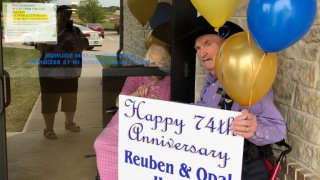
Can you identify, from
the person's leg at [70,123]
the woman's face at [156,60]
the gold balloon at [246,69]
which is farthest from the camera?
the person's leg at [70,123]

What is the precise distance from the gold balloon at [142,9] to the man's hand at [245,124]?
1.42m

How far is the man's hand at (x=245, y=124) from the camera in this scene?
209 centimetres

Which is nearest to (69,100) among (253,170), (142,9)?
(142,9)

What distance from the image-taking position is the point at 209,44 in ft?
8.49

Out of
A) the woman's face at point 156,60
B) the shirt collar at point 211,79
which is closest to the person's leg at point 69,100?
the woman's face at point 156,60

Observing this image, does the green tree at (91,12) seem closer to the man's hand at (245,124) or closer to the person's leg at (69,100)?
the person's leg at (69,100)

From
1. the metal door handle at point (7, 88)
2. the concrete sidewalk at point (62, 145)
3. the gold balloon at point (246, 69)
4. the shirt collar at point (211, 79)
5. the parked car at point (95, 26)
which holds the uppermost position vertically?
the parked car at point (95, 26)

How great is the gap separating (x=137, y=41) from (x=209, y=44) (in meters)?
0.93

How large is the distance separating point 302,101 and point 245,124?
673mm

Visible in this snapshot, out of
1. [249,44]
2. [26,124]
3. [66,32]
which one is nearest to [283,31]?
[249,44]

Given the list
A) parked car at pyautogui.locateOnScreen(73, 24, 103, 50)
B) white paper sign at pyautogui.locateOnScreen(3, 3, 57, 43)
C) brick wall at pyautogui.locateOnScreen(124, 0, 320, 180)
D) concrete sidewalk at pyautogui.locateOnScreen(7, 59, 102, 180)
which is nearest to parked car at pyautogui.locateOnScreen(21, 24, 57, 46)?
white paper sign at pyautogui.locateOnScreen(3, 3, 57, 43)

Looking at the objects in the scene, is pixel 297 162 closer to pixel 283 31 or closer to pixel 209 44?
pixel 209 44

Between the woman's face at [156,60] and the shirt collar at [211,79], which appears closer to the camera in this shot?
the shirt collar at [211,79]

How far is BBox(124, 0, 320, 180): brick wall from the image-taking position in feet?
8.10
